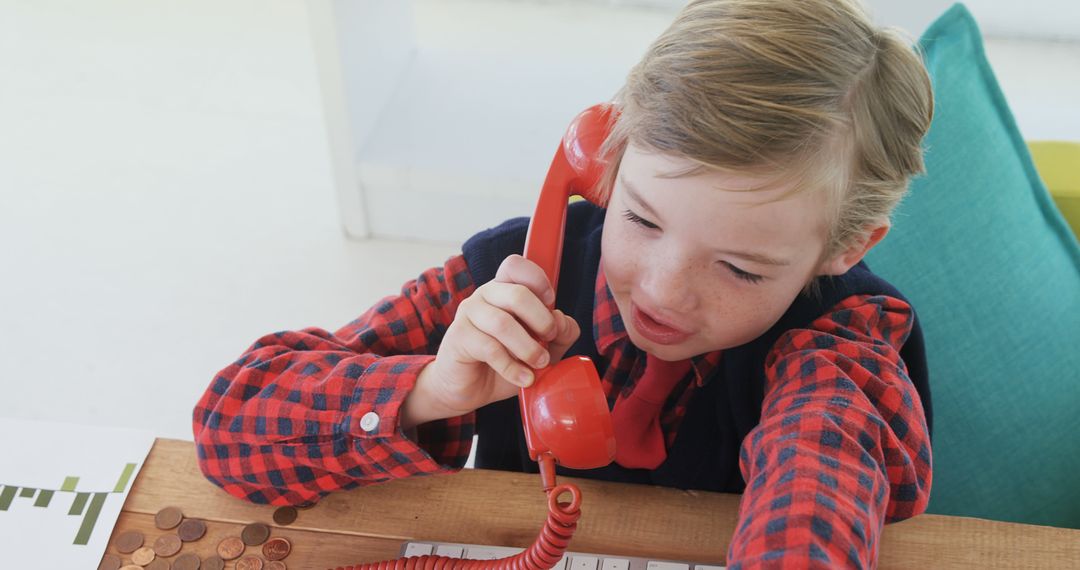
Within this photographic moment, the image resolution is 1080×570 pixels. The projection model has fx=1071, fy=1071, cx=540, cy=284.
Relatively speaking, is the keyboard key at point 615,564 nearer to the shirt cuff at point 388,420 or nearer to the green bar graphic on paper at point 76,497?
the shirt cuff at point 388,420

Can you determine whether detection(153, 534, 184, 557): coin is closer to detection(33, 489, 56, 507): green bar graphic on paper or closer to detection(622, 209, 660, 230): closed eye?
detection(33, 489, 56, 507): green bar graphic on paper

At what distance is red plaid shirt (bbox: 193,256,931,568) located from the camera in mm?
774

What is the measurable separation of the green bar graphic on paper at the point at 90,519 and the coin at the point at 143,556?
5 centimetres

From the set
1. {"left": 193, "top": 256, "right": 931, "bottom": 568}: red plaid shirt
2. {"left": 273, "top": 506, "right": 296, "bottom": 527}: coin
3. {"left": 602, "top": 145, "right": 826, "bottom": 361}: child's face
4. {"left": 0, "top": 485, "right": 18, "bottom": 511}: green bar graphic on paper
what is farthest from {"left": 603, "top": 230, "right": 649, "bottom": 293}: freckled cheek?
{"left": 0, "top": 485, "right": 18, "bottom": 511}: green bar graphic on paper

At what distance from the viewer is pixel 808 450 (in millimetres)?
813

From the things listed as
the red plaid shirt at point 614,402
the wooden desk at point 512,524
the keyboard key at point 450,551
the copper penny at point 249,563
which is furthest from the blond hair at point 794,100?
the copper penny at point 249,563

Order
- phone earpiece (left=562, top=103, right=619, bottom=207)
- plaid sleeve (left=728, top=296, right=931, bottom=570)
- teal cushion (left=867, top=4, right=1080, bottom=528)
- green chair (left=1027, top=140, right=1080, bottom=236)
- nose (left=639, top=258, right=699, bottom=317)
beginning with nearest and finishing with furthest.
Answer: plaid sleeve (left=728, top=296, right=931, bottom=570) → nose (left=639, top=258, right=699, bottom=317) → phone earpiece (left=562, top=103, right=619, bottom=207) → teal cushion (left=867, top=4, right=1080, bottom=528) → green chair (left=1027, top=140, right=1080, bottom=236)

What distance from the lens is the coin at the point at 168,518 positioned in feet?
3.02

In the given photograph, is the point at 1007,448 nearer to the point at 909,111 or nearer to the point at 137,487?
the point at 909,111

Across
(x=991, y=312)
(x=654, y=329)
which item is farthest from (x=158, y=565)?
(x=991, y=312)

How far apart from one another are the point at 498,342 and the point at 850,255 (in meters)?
0.34

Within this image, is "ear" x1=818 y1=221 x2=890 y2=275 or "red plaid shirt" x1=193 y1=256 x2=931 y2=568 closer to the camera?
"red plaid shirt" x1=193 y1=256 x2=931 y2=568

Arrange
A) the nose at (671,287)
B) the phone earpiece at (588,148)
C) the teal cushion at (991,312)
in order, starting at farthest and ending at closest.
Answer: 1. the teal cushion at (991,312)
2. the phone earpiece at (588,148)
3. the nose at (671,287)

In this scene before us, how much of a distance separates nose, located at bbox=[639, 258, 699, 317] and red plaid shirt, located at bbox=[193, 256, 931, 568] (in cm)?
12
